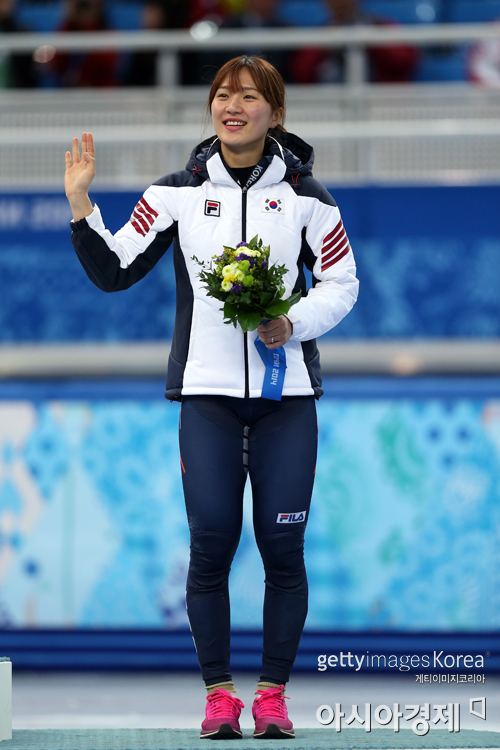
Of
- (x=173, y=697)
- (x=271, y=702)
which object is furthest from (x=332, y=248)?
(x=173, y=697)

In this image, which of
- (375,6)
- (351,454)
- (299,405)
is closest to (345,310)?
(299,405)

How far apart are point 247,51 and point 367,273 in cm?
183

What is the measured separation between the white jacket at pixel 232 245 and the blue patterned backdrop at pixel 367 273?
7.47ft

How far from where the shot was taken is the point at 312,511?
5398 mm

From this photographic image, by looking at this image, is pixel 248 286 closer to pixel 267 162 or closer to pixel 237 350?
pixel 237 350

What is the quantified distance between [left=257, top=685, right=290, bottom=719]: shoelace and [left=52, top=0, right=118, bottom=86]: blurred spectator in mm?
4933

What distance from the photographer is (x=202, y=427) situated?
10.1 ft

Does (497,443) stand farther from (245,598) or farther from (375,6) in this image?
(375,6)

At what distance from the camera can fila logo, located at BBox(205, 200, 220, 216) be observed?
10.4ft

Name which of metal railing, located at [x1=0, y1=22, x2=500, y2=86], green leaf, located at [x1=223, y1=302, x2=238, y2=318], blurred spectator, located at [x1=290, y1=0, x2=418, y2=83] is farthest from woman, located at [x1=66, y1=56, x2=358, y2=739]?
blurred spectator, located at [x1=290, y1=0, x2=418, y2=83]

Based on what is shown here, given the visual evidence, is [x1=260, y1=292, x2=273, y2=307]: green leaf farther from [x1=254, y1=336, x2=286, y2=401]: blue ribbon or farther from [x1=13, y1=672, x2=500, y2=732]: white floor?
[x1=13, y1=672, x2=500, y2=732]: white floor

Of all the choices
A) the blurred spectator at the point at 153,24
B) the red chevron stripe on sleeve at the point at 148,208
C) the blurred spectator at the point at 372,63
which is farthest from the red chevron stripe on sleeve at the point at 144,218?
→ the blurred spectator at the point at 153,24

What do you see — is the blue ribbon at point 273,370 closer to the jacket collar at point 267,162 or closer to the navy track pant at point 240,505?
the navy track pant at point 240,505

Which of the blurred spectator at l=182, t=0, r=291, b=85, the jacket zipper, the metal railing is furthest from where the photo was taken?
the blurred spectator at l=182, t=0, r=291, b=85
